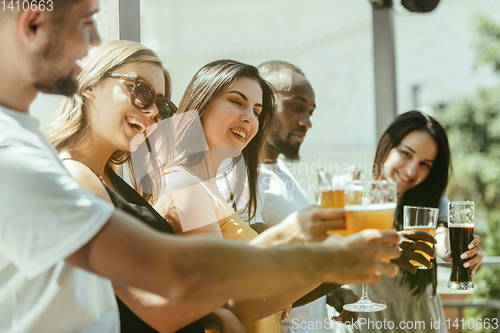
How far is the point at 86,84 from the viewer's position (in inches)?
59.8

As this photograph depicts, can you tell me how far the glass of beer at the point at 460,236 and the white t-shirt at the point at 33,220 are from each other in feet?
5.81

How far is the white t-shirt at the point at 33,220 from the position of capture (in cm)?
70

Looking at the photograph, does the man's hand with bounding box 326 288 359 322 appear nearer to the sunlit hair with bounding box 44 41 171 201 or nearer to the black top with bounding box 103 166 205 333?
the black top with bounding box 103 166 205 333

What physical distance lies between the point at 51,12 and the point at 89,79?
2.48ft

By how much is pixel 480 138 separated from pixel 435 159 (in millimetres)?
17946

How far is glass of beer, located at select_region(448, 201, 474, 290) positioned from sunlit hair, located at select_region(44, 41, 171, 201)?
1.53 meters

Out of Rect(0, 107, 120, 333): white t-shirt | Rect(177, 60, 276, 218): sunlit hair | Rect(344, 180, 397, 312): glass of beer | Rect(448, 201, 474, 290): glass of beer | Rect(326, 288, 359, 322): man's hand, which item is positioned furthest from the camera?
Rect(326, 288, 359, 322): man's hand

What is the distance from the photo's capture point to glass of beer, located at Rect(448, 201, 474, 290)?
6.61ft

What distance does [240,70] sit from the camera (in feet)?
6.31

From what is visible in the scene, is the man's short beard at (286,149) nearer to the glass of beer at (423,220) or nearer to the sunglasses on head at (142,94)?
the glass of beer at (423,220)

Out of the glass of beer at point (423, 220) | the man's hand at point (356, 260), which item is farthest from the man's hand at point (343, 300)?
the man's hand at point (356, 260)

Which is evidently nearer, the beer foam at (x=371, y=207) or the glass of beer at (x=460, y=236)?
the beer foam at (x=371, y=207)

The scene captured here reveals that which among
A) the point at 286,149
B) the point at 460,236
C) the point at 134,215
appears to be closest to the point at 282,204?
the point at 286,149

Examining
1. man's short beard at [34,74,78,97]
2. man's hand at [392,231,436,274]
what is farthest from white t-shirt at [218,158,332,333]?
man's short beard at [34,74,78,97]
